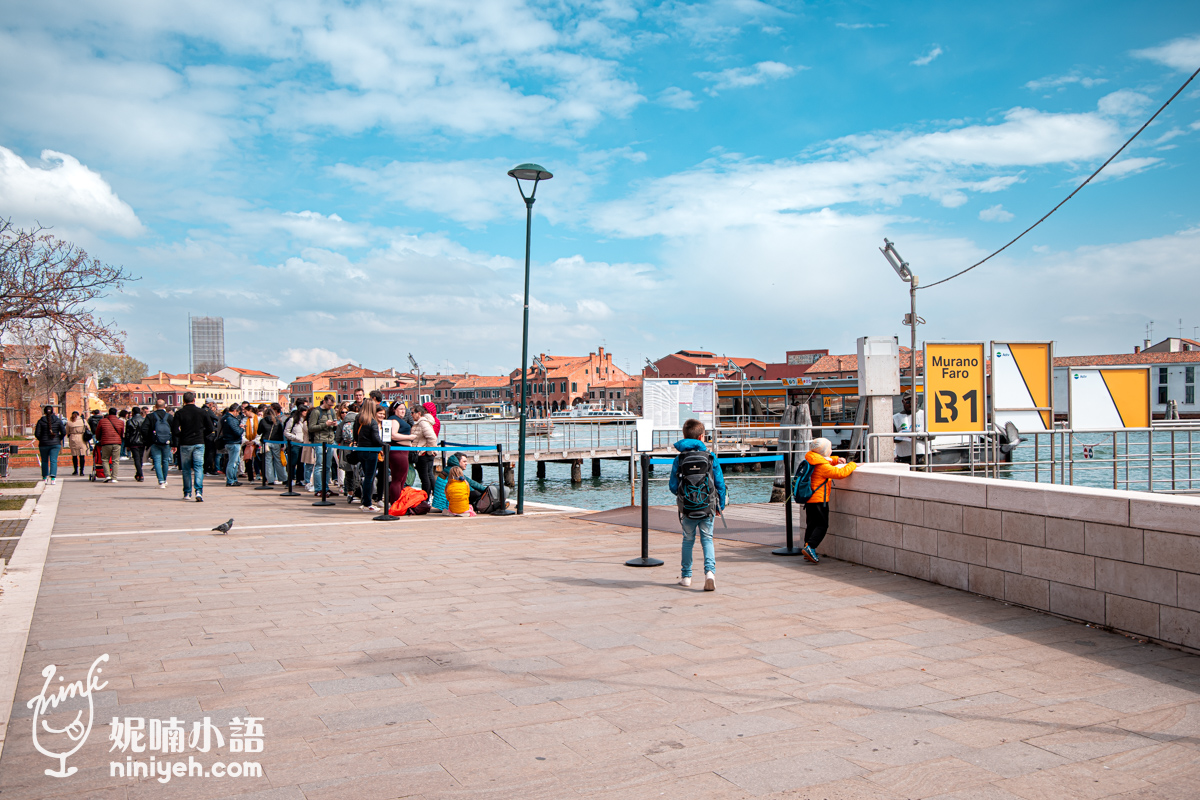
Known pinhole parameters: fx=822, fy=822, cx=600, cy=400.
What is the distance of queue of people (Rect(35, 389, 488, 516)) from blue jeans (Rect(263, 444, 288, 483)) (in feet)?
0.07

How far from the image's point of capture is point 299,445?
16391 millimetres

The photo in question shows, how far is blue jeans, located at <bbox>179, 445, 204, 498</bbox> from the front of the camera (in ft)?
46.3

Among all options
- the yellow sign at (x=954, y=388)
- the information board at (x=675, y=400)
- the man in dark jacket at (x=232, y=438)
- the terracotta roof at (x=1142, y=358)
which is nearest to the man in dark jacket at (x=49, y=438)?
the man in dark jacket at (x=232, y=438)

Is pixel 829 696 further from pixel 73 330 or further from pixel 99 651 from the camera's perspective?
pixel 73 330

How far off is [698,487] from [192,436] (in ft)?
33.5

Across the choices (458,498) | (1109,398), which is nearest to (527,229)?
(458,498)

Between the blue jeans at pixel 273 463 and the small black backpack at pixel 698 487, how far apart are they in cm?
1325

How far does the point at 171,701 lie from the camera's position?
13.8ft

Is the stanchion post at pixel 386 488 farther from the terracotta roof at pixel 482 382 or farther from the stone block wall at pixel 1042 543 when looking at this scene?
the terracotta roof at pixel 482 382

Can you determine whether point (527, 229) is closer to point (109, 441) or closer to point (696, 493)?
point (696, 493)

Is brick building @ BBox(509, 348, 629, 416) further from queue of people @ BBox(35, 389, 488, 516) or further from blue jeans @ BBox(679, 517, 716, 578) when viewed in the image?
blue jeans @ BBox(679, 517, 716, 578)

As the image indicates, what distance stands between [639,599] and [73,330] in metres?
12.5

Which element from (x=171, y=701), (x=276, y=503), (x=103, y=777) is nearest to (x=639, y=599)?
(x=171, y=701)

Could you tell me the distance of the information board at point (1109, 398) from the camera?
14273mm
